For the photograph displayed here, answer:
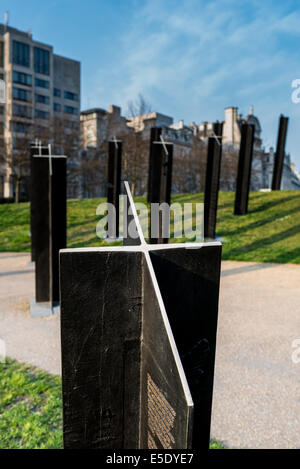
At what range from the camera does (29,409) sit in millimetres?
3453

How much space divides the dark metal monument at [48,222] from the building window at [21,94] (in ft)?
152

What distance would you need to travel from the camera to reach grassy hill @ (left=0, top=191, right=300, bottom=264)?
11.7m

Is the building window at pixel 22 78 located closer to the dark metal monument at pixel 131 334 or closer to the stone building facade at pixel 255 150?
the stone building facade at pixel 255 150

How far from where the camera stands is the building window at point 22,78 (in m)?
46.1

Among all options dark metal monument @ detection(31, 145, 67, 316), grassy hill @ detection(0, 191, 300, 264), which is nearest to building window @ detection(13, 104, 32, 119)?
grassy hill @ detection(0, 191, 300, 264)

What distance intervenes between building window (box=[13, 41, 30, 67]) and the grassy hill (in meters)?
36.3

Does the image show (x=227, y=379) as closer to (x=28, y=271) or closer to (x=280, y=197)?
(x=28, y=271)

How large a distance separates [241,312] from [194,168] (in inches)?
1373

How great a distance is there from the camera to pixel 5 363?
14.4 ft

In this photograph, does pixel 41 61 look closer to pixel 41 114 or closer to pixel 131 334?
→ pixel 41 114

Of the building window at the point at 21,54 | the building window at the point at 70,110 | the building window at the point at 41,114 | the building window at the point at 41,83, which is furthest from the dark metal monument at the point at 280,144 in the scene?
the building window at the point at 70,110

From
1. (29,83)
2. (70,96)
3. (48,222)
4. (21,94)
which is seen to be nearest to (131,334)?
(48,222)

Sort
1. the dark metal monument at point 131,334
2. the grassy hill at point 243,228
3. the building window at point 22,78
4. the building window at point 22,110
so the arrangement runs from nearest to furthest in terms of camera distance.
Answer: the dark metal monument at point 131,334, the grassy hill at point 243,228, the building window at point 22,110, the building window at point 22,78

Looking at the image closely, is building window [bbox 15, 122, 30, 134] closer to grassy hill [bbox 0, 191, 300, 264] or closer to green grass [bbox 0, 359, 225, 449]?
grassy hill [bbox 0, 191, 300, 264]
